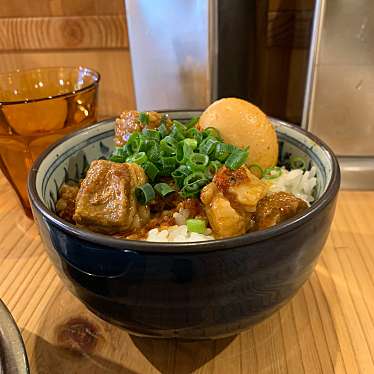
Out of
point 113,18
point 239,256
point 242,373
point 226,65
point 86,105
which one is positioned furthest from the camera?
point 113,18

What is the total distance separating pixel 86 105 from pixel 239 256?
63 cm

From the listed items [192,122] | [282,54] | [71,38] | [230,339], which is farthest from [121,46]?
[230,339]

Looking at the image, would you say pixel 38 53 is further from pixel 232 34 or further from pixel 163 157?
pixel 163 157

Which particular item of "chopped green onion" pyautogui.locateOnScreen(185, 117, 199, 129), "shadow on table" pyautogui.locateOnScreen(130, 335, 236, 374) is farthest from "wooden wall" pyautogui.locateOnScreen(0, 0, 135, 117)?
"shadow on table" pyautogui.locateOnScreen(130, 335, 236, 374)

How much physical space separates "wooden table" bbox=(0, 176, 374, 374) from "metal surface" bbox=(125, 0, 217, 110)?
49cm

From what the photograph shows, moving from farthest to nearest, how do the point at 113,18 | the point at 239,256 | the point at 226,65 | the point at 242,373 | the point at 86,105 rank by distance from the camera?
1. the point at 113,18
2. the point at 226,65
3. the point at 86,105
4. the point at 242,373
5. the point at 239,256

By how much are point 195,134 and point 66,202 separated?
0.25 meters

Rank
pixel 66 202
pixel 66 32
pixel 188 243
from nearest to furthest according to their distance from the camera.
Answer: pixel 188 243
pixel 66 202
pixel 66 32

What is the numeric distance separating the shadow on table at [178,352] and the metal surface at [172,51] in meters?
0.61

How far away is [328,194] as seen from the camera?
568mm

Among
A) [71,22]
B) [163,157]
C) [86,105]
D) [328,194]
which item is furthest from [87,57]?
[328,194]

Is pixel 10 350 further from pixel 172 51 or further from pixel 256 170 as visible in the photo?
pixel 172 51

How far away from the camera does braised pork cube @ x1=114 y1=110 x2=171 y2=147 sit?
78 centimetres

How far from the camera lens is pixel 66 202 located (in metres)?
0.70
